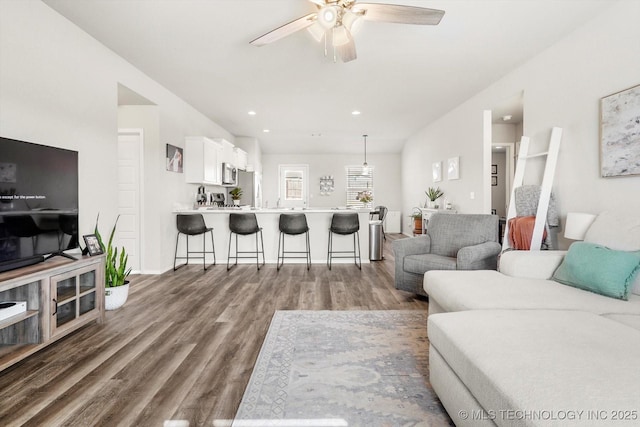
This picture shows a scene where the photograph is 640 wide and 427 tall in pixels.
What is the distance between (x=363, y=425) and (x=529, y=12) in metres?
3.42

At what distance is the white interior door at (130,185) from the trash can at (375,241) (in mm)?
3520

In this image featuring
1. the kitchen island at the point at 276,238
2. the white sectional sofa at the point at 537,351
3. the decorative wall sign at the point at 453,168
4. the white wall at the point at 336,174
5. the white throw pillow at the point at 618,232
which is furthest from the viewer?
the white wall at the point at 336,174

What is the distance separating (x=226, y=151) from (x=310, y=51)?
3.51 m

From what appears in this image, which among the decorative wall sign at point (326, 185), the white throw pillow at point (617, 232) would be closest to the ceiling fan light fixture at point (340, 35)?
the white throw pillow at point (617, 232)

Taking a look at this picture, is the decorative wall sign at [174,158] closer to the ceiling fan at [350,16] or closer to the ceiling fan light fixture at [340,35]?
the ceiling fan at [350,16]

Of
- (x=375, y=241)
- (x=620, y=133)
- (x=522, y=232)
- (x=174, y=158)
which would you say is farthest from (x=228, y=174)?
(x=620, y=133)

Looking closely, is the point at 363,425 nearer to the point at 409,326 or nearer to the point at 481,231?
the point at 409,326

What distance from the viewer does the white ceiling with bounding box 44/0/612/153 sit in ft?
8.95

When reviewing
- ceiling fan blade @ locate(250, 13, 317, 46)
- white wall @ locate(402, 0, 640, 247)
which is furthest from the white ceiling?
ceiling fan blade @ locate(250, 13, 317, 46)

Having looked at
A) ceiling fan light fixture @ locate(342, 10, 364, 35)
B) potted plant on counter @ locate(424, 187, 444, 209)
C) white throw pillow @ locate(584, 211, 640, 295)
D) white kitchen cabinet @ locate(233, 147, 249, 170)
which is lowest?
white throw pillow @ locate(584, 211, 640, 295)

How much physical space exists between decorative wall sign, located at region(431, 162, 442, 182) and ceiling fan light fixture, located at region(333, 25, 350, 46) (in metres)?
4.52

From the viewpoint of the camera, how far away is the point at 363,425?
4.88 feet

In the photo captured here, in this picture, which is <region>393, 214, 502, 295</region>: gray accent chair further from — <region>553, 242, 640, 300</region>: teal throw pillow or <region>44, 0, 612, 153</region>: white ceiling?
<region>44, 0, 612, 153</region>: white ceiling

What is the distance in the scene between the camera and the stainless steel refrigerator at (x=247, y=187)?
7812 mm
